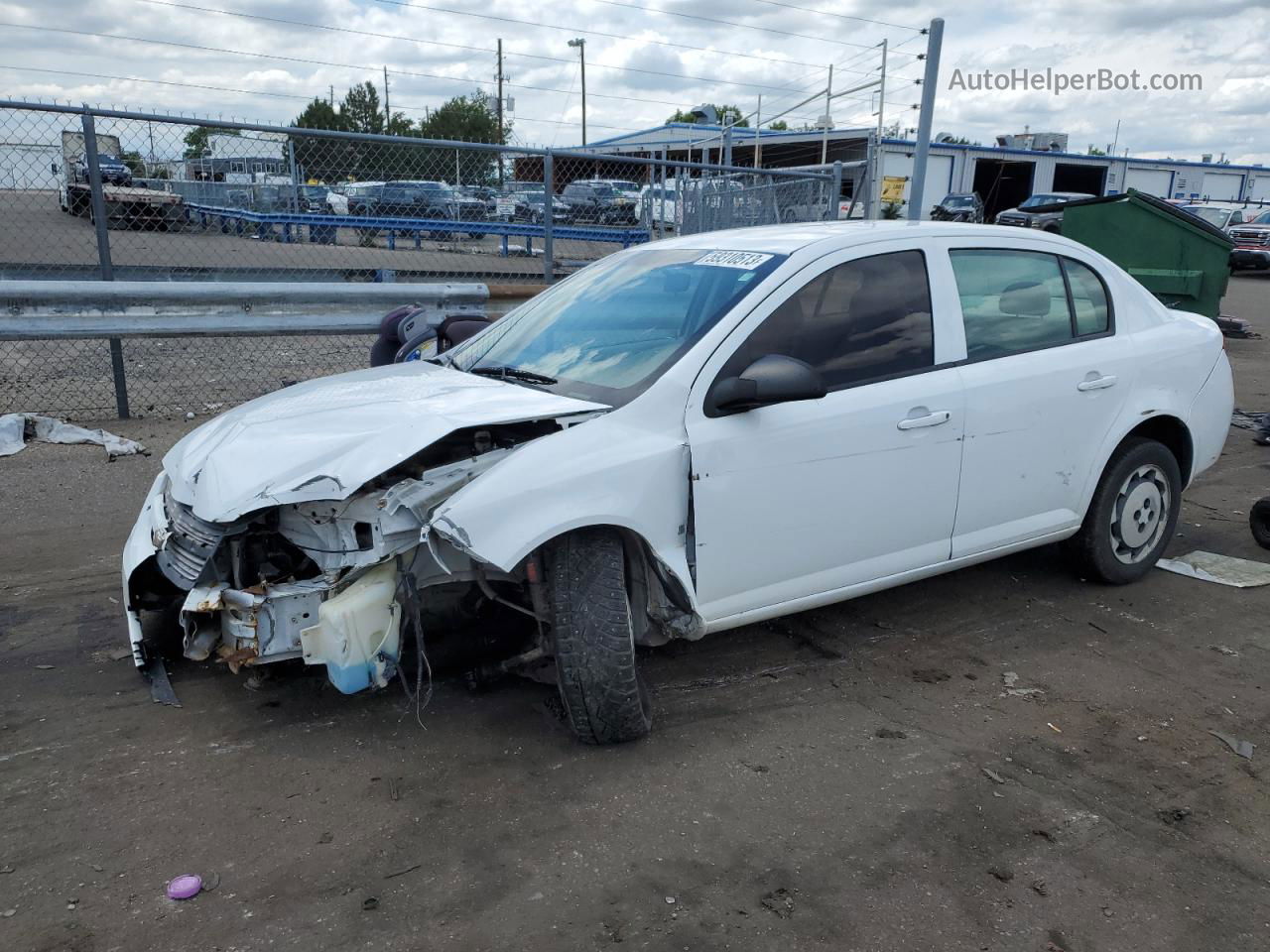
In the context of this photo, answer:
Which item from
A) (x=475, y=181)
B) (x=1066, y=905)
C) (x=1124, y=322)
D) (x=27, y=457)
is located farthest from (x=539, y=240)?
(x=1066, y=905)

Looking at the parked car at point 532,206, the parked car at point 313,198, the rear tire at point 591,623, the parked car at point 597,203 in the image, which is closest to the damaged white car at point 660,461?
the rear tire at point 591,623

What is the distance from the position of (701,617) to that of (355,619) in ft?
3.83

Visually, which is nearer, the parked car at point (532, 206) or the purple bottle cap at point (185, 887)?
the purple bottle cap at point (185, 887)

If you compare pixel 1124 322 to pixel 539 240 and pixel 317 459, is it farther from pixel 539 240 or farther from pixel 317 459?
pixel 539 240

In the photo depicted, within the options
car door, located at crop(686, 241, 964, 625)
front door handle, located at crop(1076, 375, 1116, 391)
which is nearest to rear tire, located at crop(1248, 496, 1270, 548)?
front door handle, located at crop(1076, 375, 1116, 391)

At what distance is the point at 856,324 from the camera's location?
3895 millimetres

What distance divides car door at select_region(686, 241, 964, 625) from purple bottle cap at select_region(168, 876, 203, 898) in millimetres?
1747

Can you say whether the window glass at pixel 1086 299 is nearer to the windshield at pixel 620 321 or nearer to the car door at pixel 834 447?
the car door at pixel 834 447

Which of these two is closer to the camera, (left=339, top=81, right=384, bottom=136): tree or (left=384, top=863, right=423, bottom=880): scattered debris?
(left=384, top=863, right=423, bottom=880): scattered debris

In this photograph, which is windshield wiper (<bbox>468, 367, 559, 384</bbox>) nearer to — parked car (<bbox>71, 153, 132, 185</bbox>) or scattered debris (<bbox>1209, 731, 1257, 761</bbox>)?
scattered debris (<bbox>1209, 731, 1257, 761</bbox>)

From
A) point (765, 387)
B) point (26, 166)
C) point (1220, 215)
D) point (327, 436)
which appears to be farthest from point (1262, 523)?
point (1220, 215)

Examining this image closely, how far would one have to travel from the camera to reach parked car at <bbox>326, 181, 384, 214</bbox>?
878 centimetres

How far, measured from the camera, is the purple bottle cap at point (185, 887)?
2.65m

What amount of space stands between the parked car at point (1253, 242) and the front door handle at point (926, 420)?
77.2 ft
